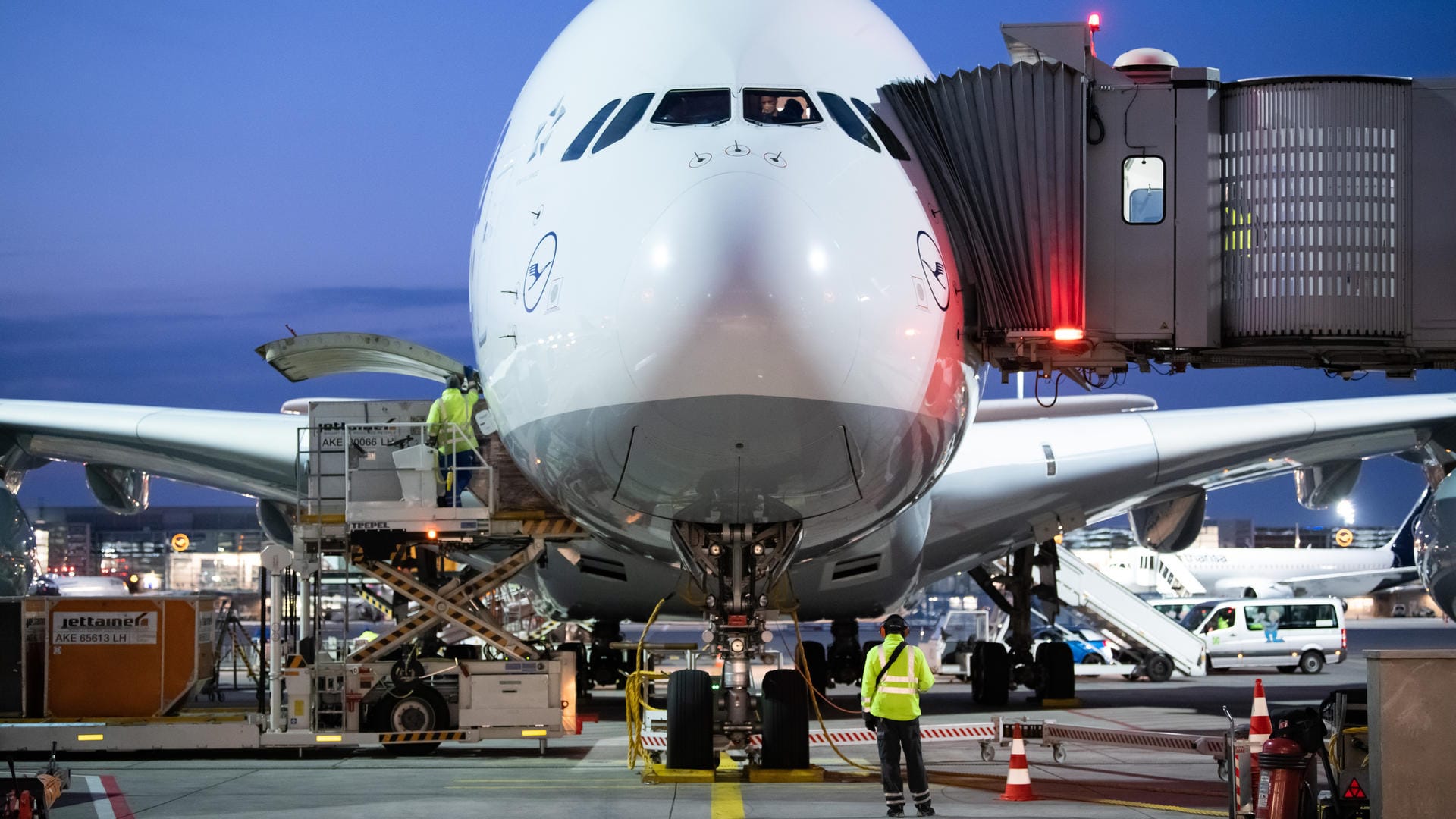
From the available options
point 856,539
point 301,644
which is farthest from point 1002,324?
point 301,644

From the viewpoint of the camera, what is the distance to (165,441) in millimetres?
16188

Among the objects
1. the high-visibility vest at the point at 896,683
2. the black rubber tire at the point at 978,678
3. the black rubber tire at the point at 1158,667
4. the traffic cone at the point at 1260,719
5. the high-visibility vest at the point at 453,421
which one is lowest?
the black rubber tire at the point at 1158,667

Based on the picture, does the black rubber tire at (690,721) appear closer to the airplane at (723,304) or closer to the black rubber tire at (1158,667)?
the airplane at (723,304)

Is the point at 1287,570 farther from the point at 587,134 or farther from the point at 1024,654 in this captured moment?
the point at 587,134

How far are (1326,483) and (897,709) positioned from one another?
10.6 m

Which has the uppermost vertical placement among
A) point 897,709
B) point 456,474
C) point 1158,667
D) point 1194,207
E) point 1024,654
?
point 1194,207

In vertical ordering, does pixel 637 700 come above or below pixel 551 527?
below

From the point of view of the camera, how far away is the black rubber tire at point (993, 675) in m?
18.4

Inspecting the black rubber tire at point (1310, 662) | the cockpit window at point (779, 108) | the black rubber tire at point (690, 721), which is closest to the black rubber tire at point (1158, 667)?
the black rubber tire at point (1310, 662)

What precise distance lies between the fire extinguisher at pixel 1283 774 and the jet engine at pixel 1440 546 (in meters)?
7.23

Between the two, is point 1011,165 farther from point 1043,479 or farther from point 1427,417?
point 1427,417

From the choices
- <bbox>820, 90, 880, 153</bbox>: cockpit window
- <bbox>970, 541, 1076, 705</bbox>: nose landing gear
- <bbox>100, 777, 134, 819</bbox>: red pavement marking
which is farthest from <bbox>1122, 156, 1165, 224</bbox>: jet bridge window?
<bbox>970, 541, 1076, 705</bbox>: nose landing gear

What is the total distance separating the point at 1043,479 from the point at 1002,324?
6042mm

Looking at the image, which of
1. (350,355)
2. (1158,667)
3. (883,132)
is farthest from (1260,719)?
(1158,667)
